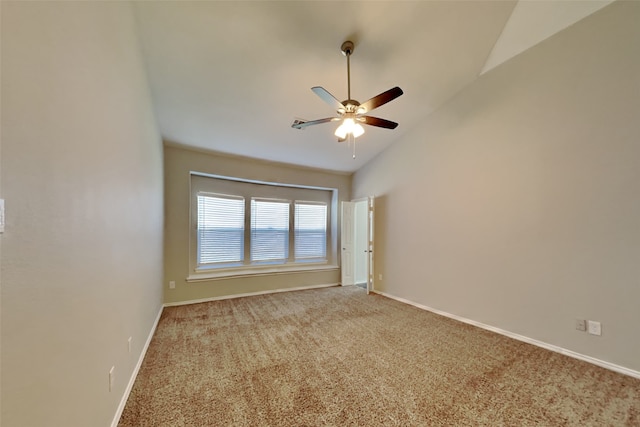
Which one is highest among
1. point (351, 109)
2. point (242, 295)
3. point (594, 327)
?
point (351, 109)

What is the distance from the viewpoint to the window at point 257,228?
4605mm

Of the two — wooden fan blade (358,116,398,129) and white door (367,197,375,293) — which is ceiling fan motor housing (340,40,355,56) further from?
white door (367,197,375,293)

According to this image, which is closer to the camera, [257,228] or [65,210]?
[65,210]

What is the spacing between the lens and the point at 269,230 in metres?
5.31

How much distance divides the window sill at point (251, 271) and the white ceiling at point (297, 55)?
2.30 metres

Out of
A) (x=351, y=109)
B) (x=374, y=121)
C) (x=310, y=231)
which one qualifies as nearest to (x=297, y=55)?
(x=351, y=109)

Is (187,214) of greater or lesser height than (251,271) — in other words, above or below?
above

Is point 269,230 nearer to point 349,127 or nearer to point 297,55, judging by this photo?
point 349,127

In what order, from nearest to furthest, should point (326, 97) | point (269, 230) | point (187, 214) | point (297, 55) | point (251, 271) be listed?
point (326, 97) < point (297, 55) < point (187, 214) < point (251, 271) < point (269, 230)

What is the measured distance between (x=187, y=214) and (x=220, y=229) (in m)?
0.69

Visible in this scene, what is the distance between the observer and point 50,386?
0.92 meters

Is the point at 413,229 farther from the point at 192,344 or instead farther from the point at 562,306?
the point at 192,344

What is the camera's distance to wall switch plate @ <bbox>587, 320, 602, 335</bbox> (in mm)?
2437

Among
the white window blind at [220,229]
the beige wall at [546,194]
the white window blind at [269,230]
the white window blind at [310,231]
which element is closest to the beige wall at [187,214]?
the white window blind at [220,229]
